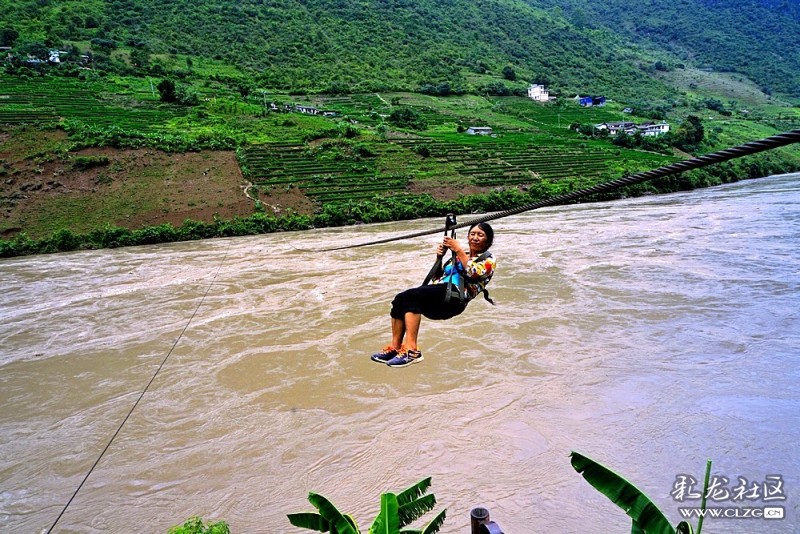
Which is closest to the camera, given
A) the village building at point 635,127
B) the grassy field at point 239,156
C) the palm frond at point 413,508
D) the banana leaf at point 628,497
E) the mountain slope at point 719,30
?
the banana leaf at point 628,497

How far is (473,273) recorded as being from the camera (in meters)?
3.75

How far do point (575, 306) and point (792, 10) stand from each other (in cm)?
13569

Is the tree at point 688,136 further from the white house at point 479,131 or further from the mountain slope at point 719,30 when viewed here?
the mountain slope at point 719,30

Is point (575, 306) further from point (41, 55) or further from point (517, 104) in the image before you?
point (41, 55)

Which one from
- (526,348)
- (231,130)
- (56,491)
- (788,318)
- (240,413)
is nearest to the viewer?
(56,491)

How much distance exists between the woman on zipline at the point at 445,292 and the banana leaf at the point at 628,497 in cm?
187

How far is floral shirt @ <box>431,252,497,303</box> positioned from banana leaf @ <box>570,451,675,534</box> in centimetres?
199

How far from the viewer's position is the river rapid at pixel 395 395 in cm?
470

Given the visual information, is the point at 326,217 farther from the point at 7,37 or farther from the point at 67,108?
the point at 7,37

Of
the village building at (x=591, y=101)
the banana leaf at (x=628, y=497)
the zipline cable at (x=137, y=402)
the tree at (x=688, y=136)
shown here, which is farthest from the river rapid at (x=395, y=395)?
the village building at (x=591, y=101)

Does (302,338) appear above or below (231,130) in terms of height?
below

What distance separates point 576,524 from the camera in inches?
164

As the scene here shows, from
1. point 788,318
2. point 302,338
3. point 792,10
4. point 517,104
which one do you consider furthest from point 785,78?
point 302,338

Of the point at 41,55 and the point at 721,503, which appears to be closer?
the point at 721,503
